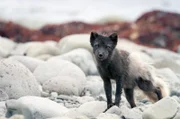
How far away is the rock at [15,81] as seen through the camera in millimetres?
10320

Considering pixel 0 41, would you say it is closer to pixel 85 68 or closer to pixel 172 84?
pixel 85 68

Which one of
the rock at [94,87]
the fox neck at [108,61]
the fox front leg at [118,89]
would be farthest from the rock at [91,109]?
the rock at [94,87]

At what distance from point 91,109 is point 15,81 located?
1.80 m

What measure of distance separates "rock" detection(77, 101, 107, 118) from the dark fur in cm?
18

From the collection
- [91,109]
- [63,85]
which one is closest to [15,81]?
[63,85]

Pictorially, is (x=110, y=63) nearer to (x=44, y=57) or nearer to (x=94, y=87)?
(x=94, y=87)

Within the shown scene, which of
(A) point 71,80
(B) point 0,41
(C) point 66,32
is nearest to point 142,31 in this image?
(C) point 66,32

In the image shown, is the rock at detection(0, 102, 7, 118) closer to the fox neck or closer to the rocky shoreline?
the fox neck

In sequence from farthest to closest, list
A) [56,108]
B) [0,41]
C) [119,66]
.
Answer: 1. [0,41]
2. [119,66]
3. [56,108]

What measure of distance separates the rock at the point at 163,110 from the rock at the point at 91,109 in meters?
0.90

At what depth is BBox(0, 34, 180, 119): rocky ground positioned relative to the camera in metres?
8.88

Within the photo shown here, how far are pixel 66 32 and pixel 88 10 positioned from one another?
12.1m

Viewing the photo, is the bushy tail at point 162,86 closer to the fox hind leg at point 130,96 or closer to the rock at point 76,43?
the fox hind leg at point 130,96

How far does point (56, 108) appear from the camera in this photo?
9.21 metres
